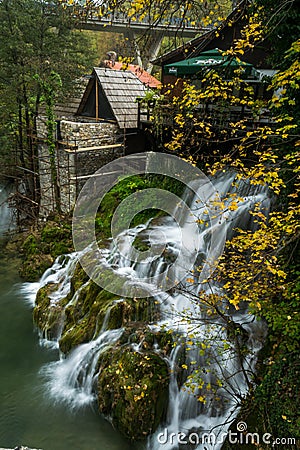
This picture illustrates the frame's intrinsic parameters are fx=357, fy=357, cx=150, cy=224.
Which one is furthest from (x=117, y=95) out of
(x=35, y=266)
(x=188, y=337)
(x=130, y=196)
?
(x=188, y=337)

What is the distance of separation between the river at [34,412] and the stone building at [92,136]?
5.68 m

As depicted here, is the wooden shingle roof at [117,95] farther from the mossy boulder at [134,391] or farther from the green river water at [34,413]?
the mossy boulder at [134,391]

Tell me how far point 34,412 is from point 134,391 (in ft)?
6.63

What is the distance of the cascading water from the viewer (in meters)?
5.49

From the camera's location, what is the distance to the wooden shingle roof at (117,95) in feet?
42.3

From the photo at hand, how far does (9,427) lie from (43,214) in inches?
373

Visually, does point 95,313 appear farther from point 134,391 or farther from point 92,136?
point 92,136

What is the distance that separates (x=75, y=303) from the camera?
8258 mm

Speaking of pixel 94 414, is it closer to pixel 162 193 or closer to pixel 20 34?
pixel 162 193

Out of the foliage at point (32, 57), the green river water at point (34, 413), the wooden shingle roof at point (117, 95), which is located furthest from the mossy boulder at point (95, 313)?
the wooden shingle roof at point (117, 95)

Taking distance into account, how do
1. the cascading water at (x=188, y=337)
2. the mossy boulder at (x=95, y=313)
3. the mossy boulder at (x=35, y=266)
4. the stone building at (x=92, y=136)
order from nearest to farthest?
the cascading water at (x=188, y=337), the mossy boulder at (x=95, y=313), the mossy boulder at (x=35, y=266), the stone building at (x=92, y=136)

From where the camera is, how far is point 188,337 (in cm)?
625

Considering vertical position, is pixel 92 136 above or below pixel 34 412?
above


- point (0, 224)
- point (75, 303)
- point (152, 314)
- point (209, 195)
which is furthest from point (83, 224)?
point (0, 224)
